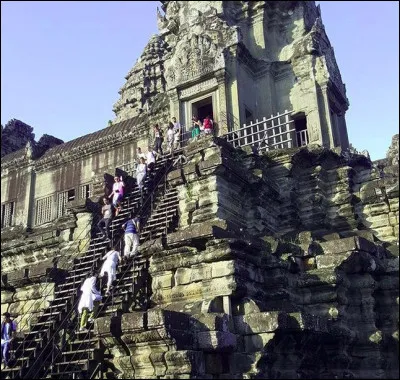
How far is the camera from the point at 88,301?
10133mm

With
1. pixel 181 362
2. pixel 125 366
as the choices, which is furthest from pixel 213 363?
pixel 125 366

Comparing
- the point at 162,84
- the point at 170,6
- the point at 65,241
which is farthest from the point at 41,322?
the point at 162,84

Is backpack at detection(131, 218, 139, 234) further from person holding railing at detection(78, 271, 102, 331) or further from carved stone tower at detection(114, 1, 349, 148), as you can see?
carved stone tower at detection(114, 1, 349, 148)

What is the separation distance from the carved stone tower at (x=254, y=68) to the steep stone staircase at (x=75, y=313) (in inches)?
218

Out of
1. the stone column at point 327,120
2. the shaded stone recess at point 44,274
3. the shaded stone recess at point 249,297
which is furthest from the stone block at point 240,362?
the stone column at point 327,120

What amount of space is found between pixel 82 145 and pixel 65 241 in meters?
9.19

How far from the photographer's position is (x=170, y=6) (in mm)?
21625

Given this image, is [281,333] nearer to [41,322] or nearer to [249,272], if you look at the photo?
[249,272]

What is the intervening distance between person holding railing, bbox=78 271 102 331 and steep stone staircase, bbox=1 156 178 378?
0.19 meters

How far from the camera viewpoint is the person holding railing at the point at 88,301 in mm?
10086

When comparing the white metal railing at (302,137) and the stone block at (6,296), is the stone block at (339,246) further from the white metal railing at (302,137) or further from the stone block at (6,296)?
the stone block at (6,296)

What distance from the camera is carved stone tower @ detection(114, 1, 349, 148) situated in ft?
58.1

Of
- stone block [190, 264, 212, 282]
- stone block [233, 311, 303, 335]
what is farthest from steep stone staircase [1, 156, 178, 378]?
stone block [233, 311, 303, 335]

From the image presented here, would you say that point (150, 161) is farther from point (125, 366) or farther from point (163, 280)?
point (125, 366)
